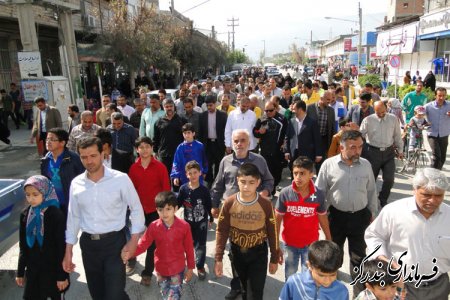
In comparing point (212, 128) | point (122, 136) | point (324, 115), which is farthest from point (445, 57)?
point (122, 136)

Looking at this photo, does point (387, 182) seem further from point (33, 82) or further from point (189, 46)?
point (189, 46)

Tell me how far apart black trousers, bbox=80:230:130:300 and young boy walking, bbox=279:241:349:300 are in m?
1.58

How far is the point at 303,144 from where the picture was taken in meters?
6.37

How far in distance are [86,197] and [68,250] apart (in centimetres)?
52

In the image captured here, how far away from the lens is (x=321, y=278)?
236 centimetres

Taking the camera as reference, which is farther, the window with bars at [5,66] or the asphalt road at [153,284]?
the window with bars at [5,66]

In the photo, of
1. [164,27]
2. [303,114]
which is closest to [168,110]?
[303,114]

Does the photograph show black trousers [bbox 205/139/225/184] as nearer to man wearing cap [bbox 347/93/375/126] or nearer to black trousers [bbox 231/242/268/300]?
man wearing cap [bbox 347/93/375/126]

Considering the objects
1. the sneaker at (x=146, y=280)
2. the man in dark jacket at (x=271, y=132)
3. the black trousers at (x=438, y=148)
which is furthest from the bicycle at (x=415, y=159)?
the sneaker at (x=146, y=280)

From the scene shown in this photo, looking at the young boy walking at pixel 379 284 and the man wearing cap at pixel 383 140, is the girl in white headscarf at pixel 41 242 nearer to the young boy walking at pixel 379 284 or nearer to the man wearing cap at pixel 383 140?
the young boy walking at pixel 379 284

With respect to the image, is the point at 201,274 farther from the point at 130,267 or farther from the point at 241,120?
the point at 241,120

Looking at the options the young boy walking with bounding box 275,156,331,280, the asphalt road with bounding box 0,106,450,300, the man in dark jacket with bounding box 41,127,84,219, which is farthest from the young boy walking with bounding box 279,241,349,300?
the man in dark jacket with bounding box 41,127,84,219

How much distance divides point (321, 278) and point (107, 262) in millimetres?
1833

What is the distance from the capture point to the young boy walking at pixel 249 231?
10.7 ft
